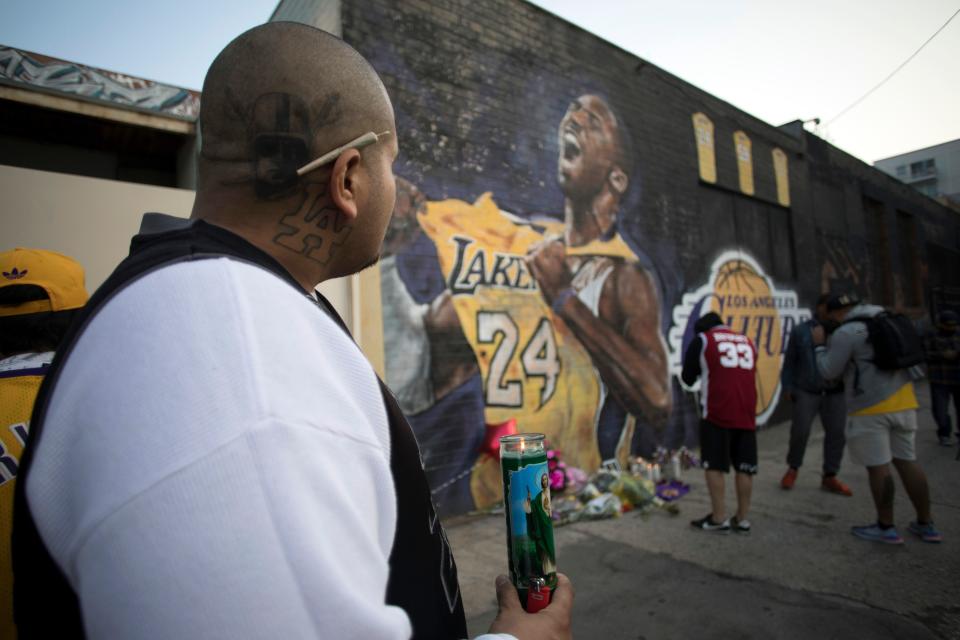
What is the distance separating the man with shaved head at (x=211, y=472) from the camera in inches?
21.1

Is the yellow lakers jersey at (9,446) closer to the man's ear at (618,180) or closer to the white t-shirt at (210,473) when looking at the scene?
the white t-shirt at (210,473)

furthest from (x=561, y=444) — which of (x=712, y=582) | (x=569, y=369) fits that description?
(x=712, y=582)

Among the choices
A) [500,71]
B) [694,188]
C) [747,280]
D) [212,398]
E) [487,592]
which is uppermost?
[500,71]

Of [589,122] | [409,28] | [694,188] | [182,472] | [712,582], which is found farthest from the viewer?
[694,188]

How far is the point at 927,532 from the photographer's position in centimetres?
400

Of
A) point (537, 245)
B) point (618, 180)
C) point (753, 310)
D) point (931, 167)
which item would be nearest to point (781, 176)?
point (753, 310)

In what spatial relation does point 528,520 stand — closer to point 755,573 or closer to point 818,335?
point 755,573

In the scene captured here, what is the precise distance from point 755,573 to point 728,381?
1539mm

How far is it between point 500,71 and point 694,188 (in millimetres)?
3975

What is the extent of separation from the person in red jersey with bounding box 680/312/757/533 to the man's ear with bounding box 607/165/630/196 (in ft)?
9.99

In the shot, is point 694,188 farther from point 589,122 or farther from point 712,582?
point 712,582

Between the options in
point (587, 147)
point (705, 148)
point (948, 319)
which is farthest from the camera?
point (705, 148)

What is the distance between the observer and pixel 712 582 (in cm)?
353

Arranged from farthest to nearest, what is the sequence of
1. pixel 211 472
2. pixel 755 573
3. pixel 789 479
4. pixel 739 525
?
pixel 789 479 < pixel 739 525 < pixel 755 573 < pixel 211 472
